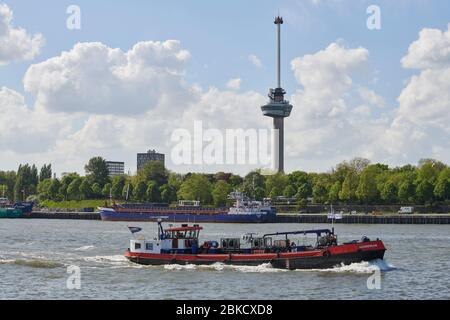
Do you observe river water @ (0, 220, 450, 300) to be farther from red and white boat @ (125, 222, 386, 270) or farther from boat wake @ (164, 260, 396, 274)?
red and white boat @ (125, 222, 386, 270)

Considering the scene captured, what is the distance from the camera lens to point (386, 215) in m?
190

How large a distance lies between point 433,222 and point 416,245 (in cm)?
8390

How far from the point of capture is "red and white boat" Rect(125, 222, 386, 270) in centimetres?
6631

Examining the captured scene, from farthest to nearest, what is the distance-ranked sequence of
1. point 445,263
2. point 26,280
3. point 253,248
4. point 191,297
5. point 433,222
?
point 433,222
point 445,263
point 253,248
point 26,280
point 191,297

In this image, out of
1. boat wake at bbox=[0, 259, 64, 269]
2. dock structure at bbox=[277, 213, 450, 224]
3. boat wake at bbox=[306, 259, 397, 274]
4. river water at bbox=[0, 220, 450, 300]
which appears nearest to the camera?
river water at bbox=[0, 220, 450, 300]

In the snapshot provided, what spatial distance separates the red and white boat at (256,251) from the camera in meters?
66.3

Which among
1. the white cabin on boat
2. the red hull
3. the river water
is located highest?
the white cabin on boat

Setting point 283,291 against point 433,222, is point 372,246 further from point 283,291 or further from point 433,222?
point 433,222

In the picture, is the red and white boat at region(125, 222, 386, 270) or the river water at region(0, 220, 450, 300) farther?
the red and white boat at region(125, 222, 386, 270)

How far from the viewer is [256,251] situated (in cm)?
6988

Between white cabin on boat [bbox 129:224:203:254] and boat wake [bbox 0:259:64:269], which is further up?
white cabin on boat [bbox 129:224:203:254]

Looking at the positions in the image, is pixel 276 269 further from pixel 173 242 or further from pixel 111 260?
pixel 111 260

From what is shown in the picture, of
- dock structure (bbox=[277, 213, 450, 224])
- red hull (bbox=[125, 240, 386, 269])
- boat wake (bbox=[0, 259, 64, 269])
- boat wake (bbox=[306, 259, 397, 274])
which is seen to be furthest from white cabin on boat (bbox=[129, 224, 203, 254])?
dock structure (bbox=[277, 213, 450, 224])

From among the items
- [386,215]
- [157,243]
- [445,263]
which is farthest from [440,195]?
[157,243]
